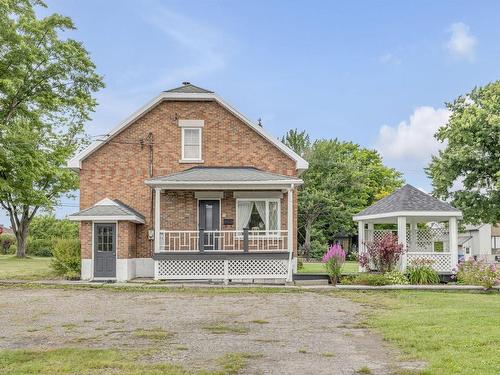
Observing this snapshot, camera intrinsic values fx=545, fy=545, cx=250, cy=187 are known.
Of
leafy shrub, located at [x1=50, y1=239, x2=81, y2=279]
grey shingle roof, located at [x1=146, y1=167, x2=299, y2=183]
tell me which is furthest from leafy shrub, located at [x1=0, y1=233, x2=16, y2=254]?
grey shingle roof, located at [x1=146, y1=167, x2=299, y2=183]

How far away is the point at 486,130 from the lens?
1112 inches

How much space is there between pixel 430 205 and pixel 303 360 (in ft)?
50.1

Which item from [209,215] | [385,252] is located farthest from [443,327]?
[209,215]

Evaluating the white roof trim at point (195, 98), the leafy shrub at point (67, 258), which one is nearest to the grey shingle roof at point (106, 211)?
the leafy shrub at point (67, 258)

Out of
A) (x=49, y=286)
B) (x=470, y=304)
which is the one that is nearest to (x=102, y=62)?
(x=49, y=286)

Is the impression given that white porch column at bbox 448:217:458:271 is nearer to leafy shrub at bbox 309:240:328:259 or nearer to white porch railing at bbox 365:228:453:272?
white porch railing at bbox 365:228:453:272

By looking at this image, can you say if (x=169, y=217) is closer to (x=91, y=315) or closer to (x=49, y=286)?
(x=49, y=286)

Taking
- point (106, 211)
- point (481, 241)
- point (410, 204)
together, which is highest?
point (410, 204)

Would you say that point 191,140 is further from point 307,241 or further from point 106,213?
point 307,241

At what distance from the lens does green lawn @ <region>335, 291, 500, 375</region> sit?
7.40 metres

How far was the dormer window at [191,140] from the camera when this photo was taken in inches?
911

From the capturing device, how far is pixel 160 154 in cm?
2302

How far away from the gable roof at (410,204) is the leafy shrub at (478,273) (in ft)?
6.92

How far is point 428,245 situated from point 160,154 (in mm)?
12251
